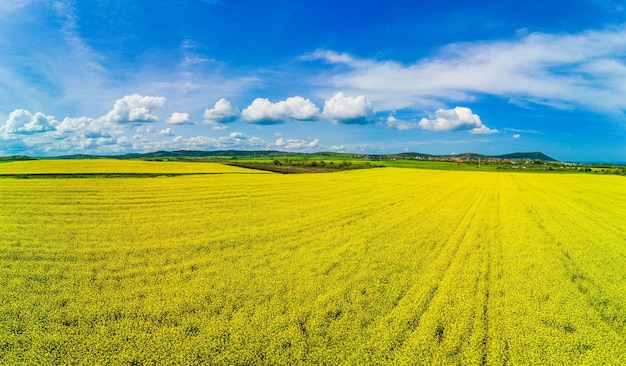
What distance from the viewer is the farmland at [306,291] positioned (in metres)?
4.90

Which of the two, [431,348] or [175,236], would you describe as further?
[175,236]

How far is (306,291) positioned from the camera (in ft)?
22.3

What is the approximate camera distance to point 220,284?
23.1ft

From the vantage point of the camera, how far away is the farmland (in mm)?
4898

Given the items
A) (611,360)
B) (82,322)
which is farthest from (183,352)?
(611,360)

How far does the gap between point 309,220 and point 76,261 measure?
8268mm

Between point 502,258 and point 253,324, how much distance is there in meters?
7.61

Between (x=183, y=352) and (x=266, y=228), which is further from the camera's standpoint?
(x=266, y=228)

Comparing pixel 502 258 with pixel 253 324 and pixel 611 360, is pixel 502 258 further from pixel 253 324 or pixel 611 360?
pixel 253 324

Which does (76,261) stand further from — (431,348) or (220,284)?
(431,348)

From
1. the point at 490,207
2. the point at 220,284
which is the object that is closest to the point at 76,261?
the point at 220,284

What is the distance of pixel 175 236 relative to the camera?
11016 mm

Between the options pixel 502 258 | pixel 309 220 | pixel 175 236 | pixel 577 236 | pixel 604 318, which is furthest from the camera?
pixel 309 220

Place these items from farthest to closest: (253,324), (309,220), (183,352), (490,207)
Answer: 1. (490,207)
2. (309,220)
3. (253,324)
4. (183,352)
